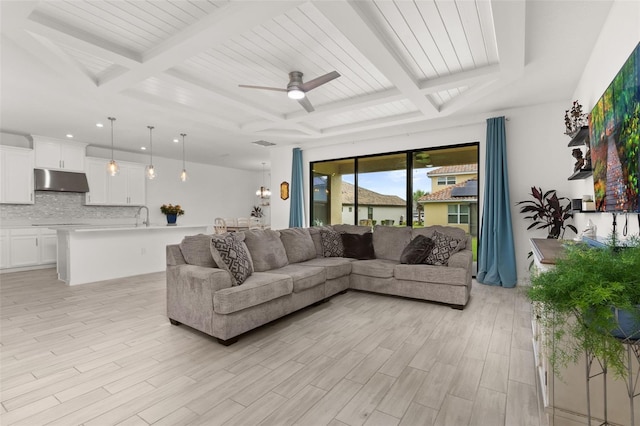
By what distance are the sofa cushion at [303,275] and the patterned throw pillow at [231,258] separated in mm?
468

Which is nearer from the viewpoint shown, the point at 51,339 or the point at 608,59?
the point at 608,59

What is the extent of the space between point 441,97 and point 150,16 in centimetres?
384

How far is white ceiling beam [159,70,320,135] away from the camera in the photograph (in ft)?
12.0

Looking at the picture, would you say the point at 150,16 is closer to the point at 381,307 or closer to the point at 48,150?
the point at 381,307

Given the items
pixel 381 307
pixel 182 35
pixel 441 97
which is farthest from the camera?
pixel 441 97

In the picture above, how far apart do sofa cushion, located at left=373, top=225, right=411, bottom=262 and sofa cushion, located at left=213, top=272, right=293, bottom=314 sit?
2003mm

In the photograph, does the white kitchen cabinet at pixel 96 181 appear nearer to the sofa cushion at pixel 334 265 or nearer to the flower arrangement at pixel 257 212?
the flower arrangement at pixel 257 212

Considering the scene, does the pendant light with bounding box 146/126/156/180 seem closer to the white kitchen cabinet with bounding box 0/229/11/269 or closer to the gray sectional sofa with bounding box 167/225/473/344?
the white kitchen cabinet with bounding box 0/229/11/269

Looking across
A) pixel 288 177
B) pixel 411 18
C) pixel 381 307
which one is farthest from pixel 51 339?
pixel 288 177

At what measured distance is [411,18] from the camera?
2.65 meters

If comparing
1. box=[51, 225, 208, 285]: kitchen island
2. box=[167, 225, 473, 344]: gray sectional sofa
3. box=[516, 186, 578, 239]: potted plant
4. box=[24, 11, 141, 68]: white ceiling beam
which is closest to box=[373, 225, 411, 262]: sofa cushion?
box=[167, 225, 473, 344]: gray sectional sofa

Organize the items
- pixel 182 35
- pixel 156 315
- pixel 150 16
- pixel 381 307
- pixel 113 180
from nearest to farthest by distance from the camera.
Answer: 1. pixel 150 16
2. pixel 182 35
3. pixel 156 315
4. pixel 381 307
5. pixel 113 180

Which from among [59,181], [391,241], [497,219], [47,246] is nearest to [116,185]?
[59,181]

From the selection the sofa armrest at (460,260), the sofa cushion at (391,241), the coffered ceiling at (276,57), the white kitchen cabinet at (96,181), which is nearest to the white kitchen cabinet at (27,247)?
the white kitchen cabinet at (96,181)
